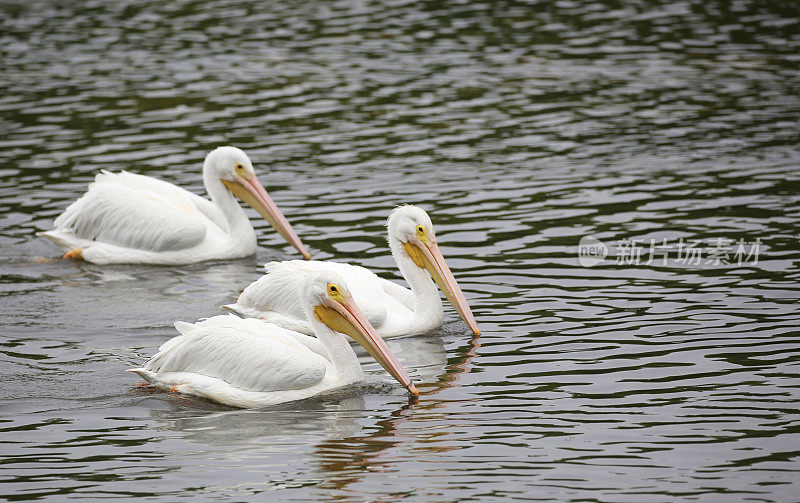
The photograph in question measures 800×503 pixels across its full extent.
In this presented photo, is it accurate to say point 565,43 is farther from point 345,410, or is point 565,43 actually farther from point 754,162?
point 345,410

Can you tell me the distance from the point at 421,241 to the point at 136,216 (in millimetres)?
3016

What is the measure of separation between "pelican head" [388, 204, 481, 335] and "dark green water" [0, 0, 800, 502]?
14.3 inches

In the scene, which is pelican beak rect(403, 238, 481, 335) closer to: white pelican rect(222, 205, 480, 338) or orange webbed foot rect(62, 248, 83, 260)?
white pelican rect(222, 205, 480, 338)

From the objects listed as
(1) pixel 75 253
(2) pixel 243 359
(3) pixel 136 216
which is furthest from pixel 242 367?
(1) pixel 75 253

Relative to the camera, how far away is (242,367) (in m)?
6.82

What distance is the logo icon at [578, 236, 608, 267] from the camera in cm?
930

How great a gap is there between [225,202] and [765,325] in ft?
15.1

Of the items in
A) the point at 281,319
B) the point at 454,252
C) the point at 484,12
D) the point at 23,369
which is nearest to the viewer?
the point at 23,369

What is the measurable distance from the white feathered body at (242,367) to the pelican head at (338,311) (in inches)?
6.8

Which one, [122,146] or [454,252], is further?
[122,146]

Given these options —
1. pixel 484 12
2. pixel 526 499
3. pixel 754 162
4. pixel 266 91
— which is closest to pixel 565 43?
pixel 484 12

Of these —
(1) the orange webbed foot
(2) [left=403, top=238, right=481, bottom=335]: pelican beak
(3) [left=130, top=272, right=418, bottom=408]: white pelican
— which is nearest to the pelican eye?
(3) [left=130, top=272, right=418, bottom=408]: white pelican

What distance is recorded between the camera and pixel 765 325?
7609 mm

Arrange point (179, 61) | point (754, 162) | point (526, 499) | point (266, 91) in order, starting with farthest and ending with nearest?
point (179, 61), point (266, 91), point (754, 162), point (526, 499)
